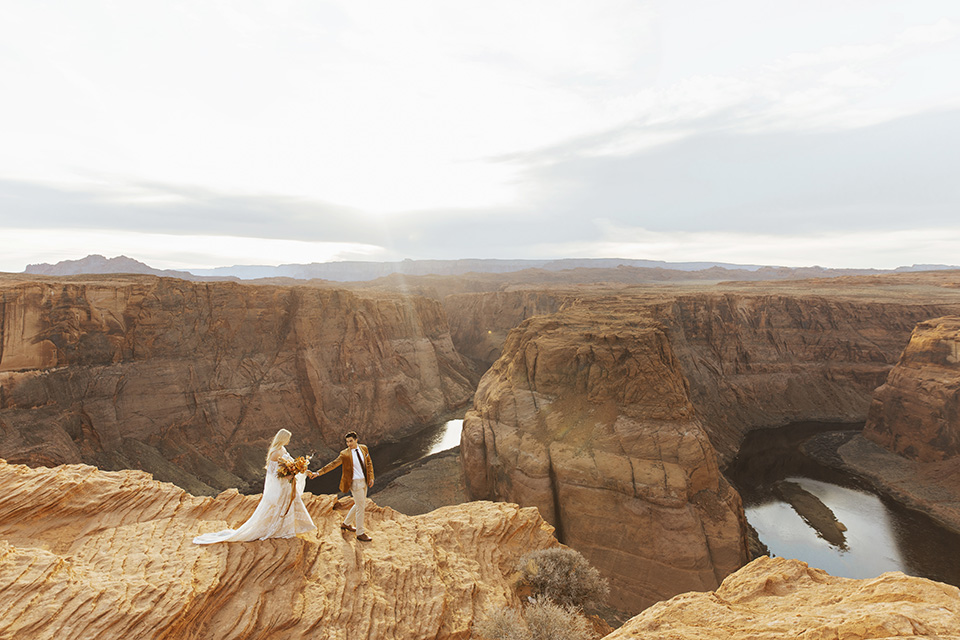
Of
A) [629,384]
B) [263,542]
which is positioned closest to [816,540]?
[629,384]

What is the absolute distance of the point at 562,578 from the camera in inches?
365

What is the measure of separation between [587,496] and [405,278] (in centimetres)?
13831

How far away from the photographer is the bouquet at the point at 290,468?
7086 mm

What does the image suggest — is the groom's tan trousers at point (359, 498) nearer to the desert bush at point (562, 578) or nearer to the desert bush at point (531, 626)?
the desert bush at point (531, 626)

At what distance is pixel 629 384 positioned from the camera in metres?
20.6

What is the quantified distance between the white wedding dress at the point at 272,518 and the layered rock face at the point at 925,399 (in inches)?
1828

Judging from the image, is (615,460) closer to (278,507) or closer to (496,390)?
(496,390)

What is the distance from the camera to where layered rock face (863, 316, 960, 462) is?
1246 inches

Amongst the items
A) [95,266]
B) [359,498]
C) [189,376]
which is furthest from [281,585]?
[95,266]

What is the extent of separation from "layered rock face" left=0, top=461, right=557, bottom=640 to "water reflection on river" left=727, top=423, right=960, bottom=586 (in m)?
24.9

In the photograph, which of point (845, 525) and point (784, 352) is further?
point (784, 352)

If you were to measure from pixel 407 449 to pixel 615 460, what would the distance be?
25198mm

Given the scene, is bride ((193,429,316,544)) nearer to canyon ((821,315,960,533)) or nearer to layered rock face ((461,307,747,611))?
layered rock face ((461,307,747,611))

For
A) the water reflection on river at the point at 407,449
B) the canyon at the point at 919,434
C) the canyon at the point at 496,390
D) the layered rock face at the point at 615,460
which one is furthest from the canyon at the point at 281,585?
the canyon at the point at 919,434
